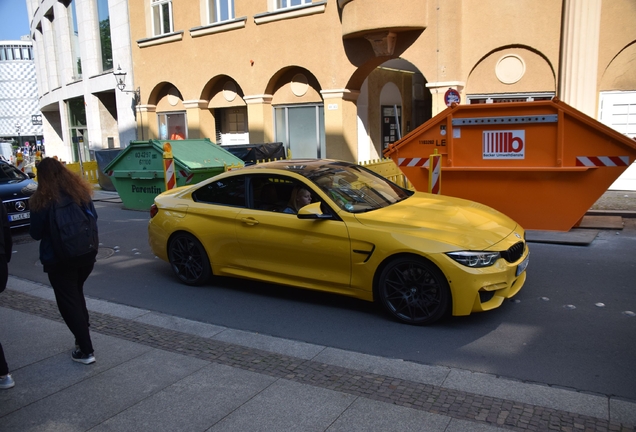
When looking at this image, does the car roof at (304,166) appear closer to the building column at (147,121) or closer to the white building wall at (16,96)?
the building column at (147,121)

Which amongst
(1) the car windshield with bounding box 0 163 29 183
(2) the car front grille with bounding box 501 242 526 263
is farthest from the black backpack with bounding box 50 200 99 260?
(1) the car windshield with bounding box 0 163 29 183

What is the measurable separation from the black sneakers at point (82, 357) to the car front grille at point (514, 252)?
12.4ft

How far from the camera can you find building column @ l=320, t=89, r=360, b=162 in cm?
1619

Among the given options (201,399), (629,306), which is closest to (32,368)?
(201,399)

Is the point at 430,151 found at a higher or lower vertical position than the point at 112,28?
lower

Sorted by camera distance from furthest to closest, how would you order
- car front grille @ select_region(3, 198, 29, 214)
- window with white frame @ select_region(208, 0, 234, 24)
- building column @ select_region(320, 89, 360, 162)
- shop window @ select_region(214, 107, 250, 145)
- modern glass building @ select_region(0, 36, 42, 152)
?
modern glass building @ select_region(0, 36, 42, 152) → shop window @ select_region(214, 107, 250, 145) → window with white frame @ select_region(208, 0, 234, 24) → building column @ select_region(320, 89, 360, 162) → car front grille @ select_region(3, 198, 29, 214)

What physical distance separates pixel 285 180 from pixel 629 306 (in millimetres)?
3842

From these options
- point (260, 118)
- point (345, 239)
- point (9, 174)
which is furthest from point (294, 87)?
point (345, 239)

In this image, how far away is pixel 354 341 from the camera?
5066mm

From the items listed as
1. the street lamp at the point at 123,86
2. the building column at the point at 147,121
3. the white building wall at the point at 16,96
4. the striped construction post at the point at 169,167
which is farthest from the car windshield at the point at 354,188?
the white building wall at the point at 16,96

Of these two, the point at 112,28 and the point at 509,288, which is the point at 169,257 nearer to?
the point at 509,288

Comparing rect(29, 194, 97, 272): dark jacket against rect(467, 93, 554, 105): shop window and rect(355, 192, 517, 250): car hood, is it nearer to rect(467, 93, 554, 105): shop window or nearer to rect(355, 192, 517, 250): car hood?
rect(355, 192, 517, 250): car hood

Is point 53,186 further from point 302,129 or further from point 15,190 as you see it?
point 302,129

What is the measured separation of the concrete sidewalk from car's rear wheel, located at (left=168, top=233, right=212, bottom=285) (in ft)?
4.95
